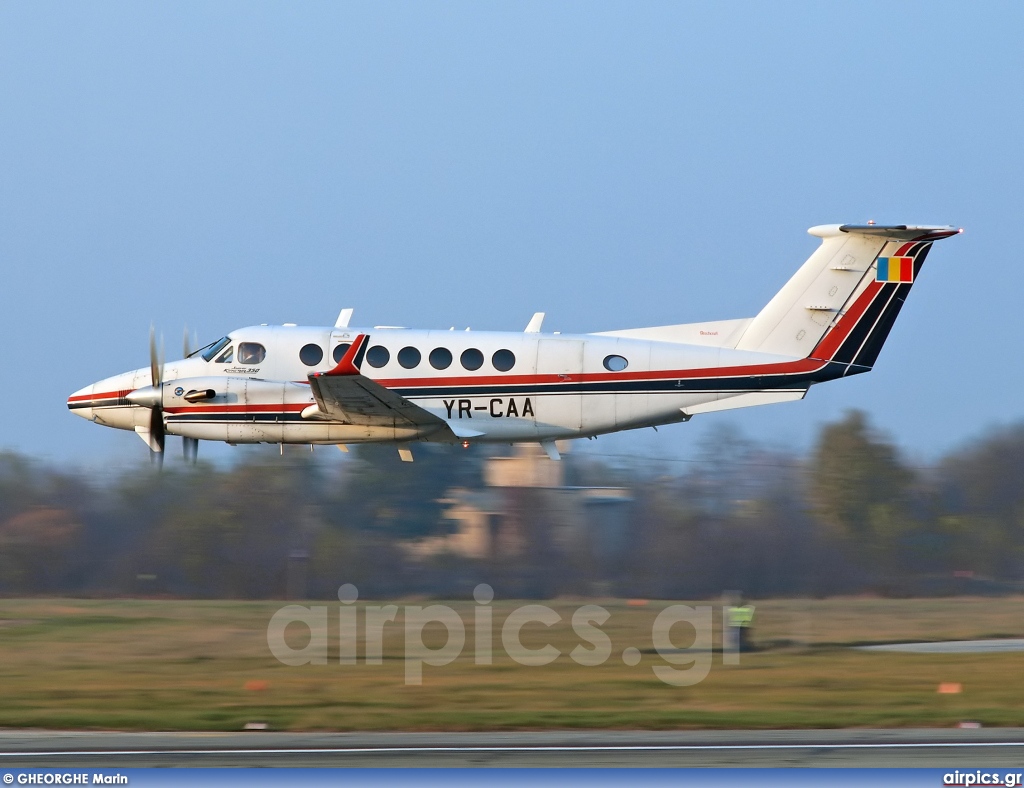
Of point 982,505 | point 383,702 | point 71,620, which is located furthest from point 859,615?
point 71,620

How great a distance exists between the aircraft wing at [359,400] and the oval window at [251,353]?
5.13 feet

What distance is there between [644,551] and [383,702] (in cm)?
1363

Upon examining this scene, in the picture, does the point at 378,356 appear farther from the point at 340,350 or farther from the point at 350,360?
the point at 350,360

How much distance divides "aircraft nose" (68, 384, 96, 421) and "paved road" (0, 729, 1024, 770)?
21.1ft

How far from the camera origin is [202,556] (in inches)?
1364

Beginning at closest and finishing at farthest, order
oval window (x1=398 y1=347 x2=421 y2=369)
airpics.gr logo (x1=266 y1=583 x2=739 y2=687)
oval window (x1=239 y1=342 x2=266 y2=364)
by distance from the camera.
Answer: oval window (x1=398 y1=347 x2=421 y2=369) → oval window (x1=239 y1=342 x2=266 y2=364) → airpics.gr logo (x1=266 y1=583 x2=739 y2=687)

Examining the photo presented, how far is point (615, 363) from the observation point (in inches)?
888

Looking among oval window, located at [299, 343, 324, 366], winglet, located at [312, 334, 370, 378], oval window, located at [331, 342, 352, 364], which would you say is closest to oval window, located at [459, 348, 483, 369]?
winglet, located at [312, 334, 370, 378]

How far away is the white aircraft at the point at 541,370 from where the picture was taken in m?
22.5

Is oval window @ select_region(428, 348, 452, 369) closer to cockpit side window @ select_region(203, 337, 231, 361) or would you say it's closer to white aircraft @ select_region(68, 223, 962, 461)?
white aircraft @ select_region(68, 223, 962, 461)

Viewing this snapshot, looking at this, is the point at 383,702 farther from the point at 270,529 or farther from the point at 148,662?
the point at 270,529

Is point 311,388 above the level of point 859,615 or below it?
above

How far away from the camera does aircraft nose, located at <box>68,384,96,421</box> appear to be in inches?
944

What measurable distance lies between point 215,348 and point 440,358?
14.5ft
